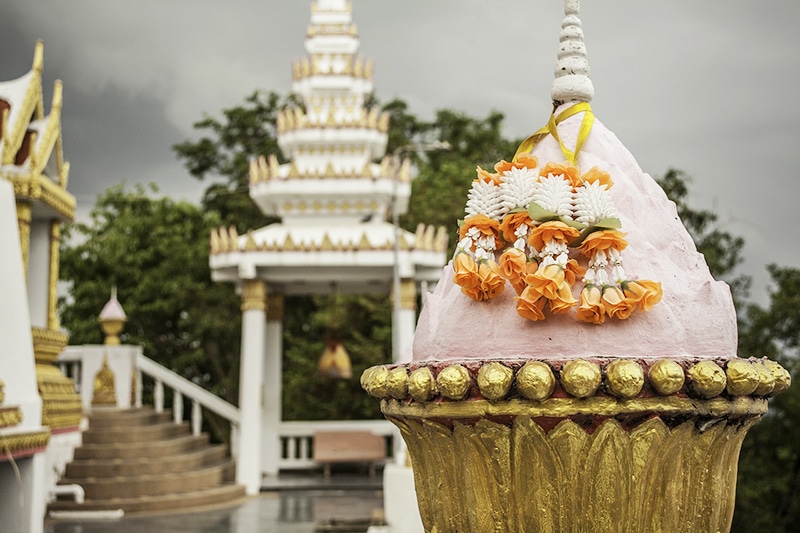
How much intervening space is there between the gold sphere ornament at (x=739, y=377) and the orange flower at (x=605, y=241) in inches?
17.0

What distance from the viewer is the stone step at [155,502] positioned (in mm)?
13086

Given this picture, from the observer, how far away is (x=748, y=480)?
1534 centimetres

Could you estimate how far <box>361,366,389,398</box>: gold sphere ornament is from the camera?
277cm

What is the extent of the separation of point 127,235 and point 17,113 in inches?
515

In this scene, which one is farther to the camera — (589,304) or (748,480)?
(748,480)

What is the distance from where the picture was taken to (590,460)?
8.14 ft

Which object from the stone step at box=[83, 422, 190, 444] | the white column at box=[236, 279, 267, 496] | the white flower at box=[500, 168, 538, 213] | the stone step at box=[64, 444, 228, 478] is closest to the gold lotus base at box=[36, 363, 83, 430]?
the stone step at box=[64, 444, 228, 478]

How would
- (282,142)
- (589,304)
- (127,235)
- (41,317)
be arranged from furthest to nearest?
(127,235) < (282,142) < (41,317) < (589,304)

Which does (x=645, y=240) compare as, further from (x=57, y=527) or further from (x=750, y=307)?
(x=750, y=307)

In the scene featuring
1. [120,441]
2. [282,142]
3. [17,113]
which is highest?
[282,142]

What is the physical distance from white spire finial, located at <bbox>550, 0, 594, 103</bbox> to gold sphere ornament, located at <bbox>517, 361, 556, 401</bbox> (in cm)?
110

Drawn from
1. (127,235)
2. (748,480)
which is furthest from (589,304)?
(127,235)

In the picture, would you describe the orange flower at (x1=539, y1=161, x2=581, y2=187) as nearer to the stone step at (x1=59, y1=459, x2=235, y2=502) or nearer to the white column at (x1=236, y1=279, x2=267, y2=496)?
the stone step at (x1=59, y1=459, x2=235, y2=502)

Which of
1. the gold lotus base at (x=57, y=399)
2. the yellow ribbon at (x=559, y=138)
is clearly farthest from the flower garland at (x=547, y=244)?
the gold lotus base at (x=57, y=399)
